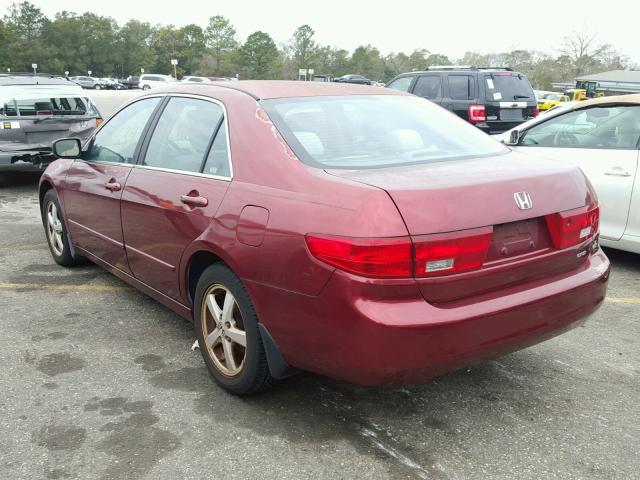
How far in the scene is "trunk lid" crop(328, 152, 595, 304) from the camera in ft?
8.27

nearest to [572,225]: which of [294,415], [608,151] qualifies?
[294,415]

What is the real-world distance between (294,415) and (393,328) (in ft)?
2.95

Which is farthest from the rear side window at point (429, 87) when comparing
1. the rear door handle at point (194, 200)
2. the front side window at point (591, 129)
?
the rear door handle at point (194, 200)

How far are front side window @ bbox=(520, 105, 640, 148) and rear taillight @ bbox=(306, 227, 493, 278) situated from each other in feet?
12.0

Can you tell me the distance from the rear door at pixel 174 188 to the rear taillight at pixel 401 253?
84cm

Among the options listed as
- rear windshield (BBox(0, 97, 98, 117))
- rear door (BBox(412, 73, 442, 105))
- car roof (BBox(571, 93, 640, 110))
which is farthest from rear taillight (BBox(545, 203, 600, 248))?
rear door (BBox(412, 73, 442, 105))

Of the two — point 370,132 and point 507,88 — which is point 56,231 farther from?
point 507,88

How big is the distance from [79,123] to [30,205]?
1.54 metres

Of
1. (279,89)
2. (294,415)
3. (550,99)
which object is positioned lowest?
(294,415)

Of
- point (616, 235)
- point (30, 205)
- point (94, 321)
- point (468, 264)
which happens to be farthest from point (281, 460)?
point (30, 205)

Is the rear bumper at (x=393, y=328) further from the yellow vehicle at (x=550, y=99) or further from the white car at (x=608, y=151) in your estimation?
the yellow vehicle at (x=550, y=99)

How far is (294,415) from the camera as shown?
10.1 feet

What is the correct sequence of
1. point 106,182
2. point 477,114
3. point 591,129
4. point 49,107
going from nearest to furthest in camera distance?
point 106,182, point 591,129, point 49,107, point 477,114

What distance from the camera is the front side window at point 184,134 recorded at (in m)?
3.45
